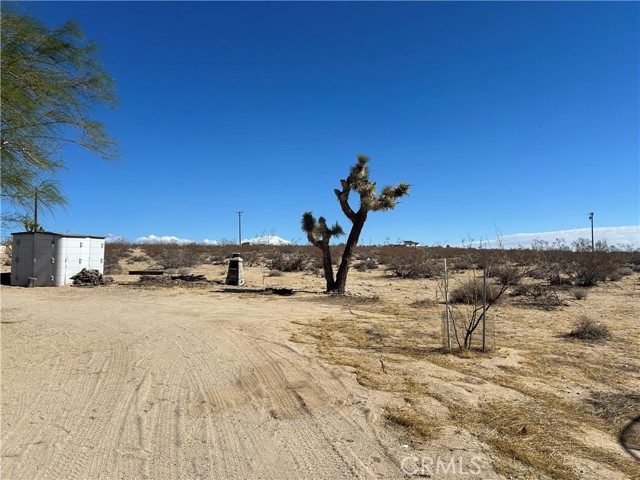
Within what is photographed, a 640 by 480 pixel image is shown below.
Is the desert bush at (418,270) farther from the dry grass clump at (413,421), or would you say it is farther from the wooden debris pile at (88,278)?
the dry grass clump at (413,421)

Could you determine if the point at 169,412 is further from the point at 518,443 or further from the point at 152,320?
the point at 152,320

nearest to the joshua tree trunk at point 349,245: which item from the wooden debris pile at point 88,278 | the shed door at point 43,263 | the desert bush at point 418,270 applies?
the desert bush at point 418,270

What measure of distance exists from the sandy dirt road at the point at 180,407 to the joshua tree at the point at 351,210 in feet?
28.5

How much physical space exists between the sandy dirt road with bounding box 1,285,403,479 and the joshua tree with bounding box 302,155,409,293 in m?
8.69

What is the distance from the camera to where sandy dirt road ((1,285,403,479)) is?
392 centimetres

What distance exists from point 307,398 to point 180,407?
1523 mm

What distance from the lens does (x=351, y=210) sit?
18516mm

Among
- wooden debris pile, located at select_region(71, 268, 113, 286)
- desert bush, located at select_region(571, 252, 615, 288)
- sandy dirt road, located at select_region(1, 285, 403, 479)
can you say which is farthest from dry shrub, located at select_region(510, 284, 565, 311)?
wooden debris pile, located at select_region(71, 268, 113, 286)

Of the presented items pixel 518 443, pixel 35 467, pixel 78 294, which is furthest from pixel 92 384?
pixel 78 294

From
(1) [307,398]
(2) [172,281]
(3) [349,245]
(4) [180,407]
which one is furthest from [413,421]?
(2) [172,281]

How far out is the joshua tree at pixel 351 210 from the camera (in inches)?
704

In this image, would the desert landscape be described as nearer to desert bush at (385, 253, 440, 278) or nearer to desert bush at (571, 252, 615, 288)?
desert bush at (571, 252, 615, 288)

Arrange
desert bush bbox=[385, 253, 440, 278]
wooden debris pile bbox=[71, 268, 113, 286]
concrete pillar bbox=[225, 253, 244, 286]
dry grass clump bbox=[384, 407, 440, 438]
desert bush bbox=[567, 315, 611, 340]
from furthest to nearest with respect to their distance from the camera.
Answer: desert bush bbox=[385, 253, 440, 278] < concrete pillar bbox=[225, 253, 244, 286] < wooden debris pile bbox=[71, 268, 113, 286] < desert bush bbox=[567, 315, 611, 340] < dry grass clump bbox=[384, 407, 440, 438]

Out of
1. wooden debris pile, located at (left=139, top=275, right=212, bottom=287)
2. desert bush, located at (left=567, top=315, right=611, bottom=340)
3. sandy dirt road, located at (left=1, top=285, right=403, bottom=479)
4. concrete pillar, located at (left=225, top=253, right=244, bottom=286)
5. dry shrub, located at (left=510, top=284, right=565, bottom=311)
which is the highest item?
concrete pillar, located at (left=225, top=253, right=244, bottom=286)
